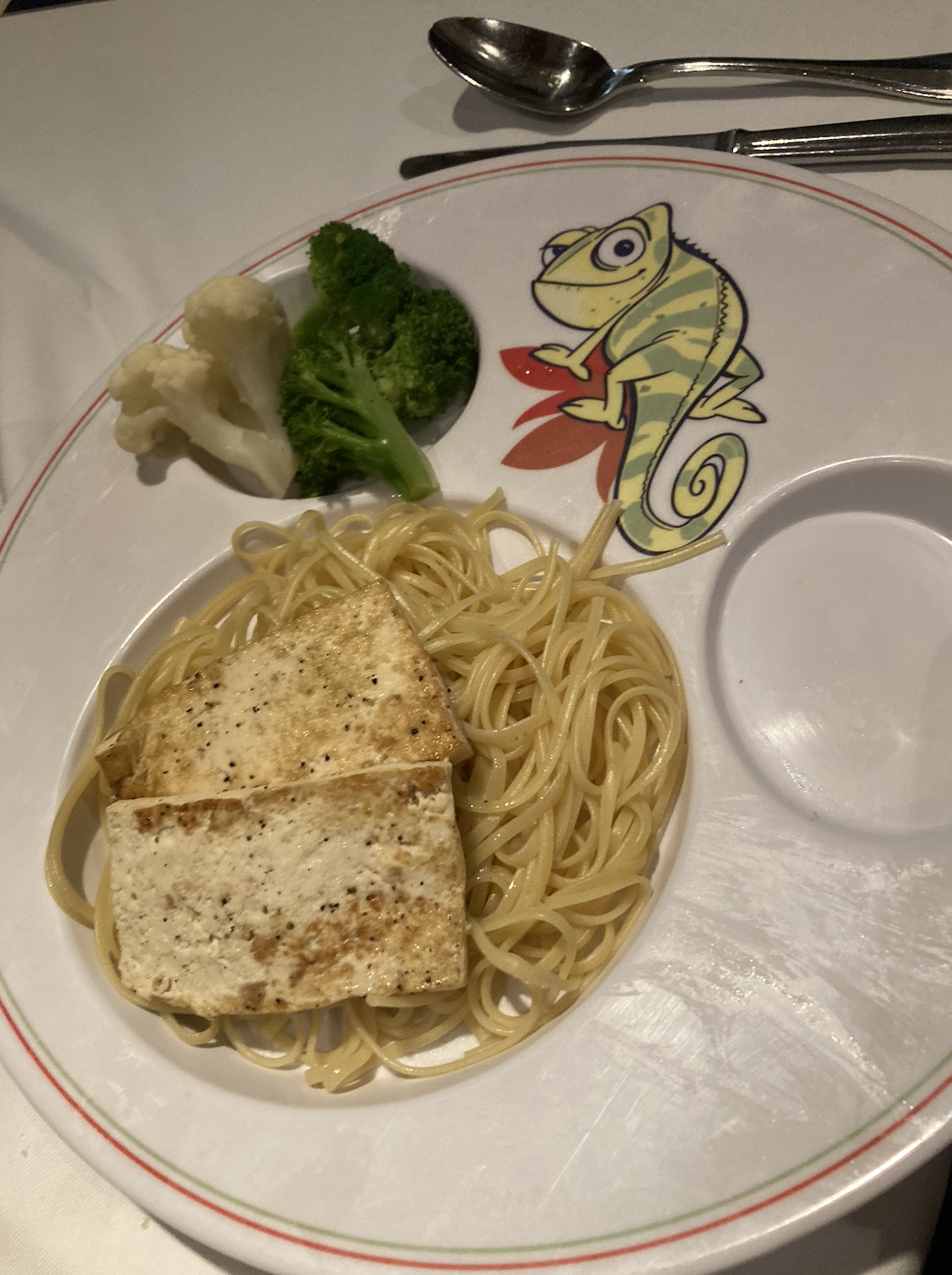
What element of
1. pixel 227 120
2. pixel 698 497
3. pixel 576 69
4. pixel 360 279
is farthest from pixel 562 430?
pixel 227 120

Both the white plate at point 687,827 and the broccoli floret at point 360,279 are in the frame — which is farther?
the broccoli floret at point 360,279

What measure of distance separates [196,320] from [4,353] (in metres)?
1.40

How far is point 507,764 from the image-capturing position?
2.48 meters

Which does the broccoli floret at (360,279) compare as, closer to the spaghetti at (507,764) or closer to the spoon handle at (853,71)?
the spaghetti at (507,764)

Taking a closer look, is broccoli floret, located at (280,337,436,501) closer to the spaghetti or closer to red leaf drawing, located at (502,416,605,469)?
the spaghetti

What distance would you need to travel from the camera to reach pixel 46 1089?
7.01 feet

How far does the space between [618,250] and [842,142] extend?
91cm

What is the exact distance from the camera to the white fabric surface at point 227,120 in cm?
322

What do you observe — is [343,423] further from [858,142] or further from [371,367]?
[858,142]

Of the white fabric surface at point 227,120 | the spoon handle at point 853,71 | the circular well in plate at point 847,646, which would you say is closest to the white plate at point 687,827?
the circular well in plate at point 847,646

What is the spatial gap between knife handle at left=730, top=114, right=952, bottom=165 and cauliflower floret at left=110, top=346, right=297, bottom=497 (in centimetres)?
187

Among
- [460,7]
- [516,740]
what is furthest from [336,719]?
[460,7]

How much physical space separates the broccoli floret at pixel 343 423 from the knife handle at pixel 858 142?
4.84ft

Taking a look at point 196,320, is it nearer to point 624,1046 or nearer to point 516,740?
point 516,740
